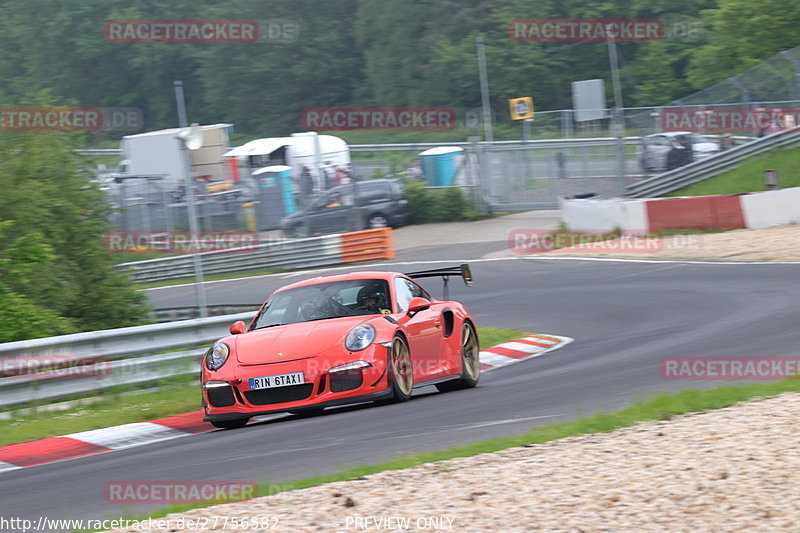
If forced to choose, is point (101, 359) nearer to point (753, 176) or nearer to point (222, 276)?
point (222, 276)

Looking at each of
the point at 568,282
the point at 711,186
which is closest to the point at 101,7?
the point at 711,186

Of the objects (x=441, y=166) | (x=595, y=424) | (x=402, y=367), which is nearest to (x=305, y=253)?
(x=441, y=166)

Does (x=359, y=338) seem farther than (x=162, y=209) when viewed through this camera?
No

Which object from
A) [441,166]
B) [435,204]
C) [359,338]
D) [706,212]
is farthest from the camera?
[441,166]

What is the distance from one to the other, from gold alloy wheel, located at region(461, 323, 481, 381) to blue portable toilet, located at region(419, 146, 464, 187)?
83.0ft

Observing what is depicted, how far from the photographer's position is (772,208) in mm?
24750

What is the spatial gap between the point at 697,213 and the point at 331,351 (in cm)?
1830

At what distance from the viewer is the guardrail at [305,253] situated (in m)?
29.2

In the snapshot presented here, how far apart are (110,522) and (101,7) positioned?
87756mm

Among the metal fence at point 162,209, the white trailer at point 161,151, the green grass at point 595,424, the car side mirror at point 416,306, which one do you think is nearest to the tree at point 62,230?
the car side mirror at point 416,306

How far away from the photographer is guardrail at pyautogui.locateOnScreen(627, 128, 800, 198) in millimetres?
31531

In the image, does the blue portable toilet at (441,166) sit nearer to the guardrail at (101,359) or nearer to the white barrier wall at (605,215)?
the white barrier wall at (605,215)

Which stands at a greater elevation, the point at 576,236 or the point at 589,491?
the point at 576,236

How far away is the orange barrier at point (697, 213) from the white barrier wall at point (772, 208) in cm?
20
